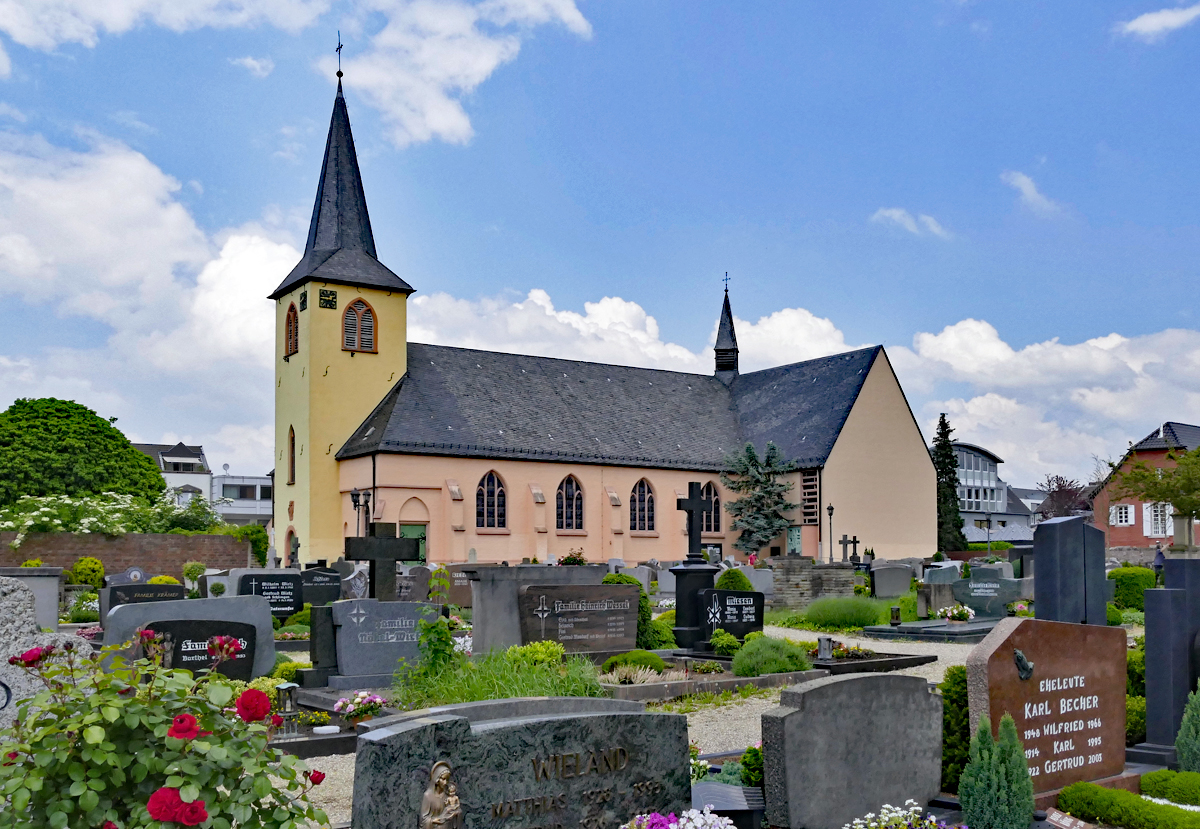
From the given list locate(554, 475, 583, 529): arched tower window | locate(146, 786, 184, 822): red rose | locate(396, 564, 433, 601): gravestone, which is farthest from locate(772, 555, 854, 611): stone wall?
locate(146, 786, 184, 822): red rose

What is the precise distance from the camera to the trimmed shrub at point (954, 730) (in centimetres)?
742

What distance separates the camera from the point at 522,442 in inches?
1566

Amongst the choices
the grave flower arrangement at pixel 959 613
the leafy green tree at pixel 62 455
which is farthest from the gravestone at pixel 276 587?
the leafy green tree at pixel 62 455

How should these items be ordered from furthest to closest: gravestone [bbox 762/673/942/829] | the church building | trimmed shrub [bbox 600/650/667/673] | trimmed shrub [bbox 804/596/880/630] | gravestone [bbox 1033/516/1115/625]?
the church building → trimmed shrub [bbox 804/596/880/630] → trimmed shrub [bbox 600/650/667/673] → gravestone [bbox 1033/516/1115/625] → gravestone [bbox 762/673/942/829]

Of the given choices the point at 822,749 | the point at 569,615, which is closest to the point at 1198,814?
the point at 822,749

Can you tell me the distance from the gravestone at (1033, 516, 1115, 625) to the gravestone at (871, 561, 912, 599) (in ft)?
56.7

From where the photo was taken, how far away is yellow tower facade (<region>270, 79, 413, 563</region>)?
3900cm

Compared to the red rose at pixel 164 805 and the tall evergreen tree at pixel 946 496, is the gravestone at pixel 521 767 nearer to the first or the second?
the red rose at pixel 164 805

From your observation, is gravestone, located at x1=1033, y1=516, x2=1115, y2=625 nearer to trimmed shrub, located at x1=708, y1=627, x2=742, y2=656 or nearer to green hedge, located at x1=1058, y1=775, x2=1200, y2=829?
green hedge, located at x1=1058, y1=775, x2=1200, y2=829

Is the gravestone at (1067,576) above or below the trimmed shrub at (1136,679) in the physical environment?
above

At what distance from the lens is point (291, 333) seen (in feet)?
136

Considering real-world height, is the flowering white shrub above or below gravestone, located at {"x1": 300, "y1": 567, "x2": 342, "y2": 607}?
above

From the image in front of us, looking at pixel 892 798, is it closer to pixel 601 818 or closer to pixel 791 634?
pixel 601 818

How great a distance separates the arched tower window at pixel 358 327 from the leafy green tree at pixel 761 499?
1541 cm
